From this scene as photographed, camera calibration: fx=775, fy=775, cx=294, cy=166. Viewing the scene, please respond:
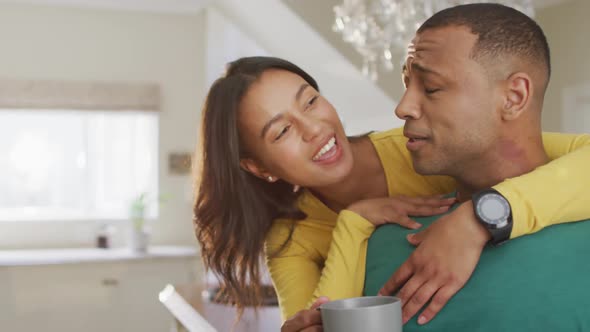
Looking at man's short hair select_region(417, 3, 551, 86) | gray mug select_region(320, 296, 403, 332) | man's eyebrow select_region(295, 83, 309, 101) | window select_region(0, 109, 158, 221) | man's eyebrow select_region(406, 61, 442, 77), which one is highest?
man's short hair select_region(417, 3, 551, 86)

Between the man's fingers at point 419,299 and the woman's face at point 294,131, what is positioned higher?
the woman's face at point 294,131

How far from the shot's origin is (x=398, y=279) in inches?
42.4

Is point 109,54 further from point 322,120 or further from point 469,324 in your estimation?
point 469,324

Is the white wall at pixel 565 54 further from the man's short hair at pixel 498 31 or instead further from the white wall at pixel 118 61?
the man's short hair at pixel 498 31

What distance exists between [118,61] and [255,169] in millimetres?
4839

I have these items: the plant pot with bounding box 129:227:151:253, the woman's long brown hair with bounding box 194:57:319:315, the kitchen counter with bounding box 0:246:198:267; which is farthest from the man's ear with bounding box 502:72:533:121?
the plant pot with bounding box 129:227:151:253

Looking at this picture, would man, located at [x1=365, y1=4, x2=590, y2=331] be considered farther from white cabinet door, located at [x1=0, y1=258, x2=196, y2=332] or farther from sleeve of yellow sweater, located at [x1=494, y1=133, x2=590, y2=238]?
white cabinet door, located at [x1=0, y1=258, x2=196, y2=332]

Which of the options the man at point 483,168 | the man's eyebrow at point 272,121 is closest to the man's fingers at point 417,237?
Result: the man at point 483,168

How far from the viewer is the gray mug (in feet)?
2.57

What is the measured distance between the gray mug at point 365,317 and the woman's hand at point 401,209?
14.9 inches

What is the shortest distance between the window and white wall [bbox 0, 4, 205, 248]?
0.13 metres

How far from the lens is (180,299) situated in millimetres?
2848

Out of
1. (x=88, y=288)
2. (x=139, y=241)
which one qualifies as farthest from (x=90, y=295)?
(x=139, y=241)

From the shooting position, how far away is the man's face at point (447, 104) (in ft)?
3.52
